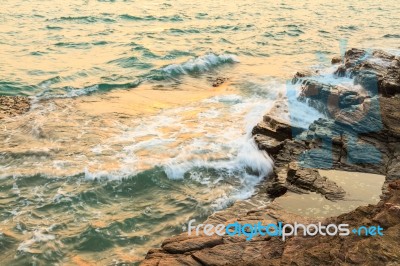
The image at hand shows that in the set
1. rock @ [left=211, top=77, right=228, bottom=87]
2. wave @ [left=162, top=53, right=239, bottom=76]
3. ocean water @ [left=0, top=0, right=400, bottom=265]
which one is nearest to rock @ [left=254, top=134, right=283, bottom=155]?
ocean water @ [left=0, top=0, right=400, bottom=265]

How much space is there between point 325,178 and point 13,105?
1044 centimetres

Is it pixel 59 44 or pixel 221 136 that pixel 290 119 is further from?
pixel 59 44

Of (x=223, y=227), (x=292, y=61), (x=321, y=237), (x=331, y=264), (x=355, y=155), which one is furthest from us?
(x=292, y=61)

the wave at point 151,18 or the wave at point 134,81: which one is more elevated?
the wave at point 151,18

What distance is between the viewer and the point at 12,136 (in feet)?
39.3

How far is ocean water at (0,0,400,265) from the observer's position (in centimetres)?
834

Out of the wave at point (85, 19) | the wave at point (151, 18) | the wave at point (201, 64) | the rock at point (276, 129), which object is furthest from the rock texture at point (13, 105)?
the wave at point (151, 18)

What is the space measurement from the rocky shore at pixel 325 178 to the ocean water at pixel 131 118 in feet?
2.39

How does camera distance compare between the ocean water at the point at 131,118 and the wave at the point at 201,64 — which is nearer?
the ocean water at the point at 131,118

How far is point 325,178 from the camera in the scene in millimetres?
8734

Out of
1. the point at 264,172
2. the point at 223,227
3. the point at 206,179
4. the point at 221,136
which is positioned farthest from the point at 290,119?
the point at 223,227

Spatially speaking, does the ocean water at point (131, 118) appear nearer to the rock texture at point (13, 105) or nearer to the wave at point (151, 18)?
the wave at point (151, 18)

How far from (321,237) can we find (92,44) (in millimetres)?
19512

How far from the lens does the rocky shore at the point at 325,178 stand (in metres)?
5.40
